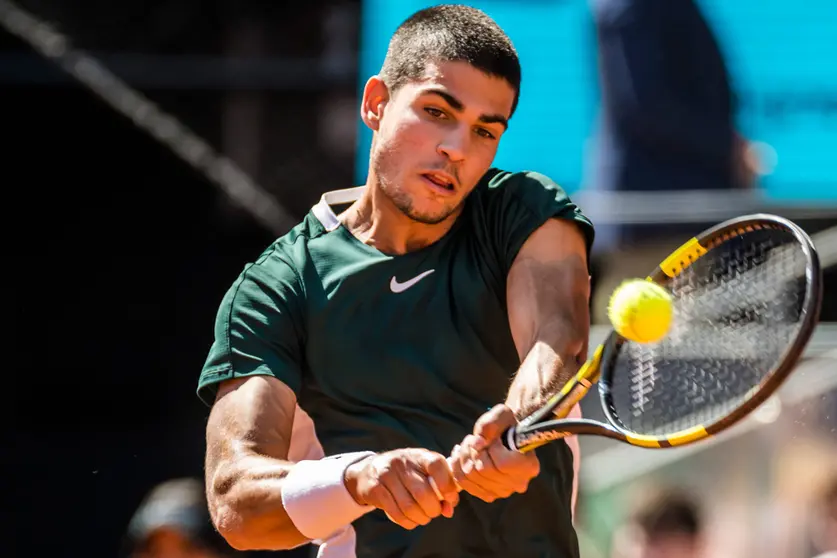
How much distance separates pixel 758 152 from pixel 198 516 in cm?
232

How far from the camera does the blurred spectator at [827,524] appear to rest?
436cm

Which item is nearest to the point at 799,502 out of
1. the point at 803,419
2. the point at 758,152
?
the point at 803,419

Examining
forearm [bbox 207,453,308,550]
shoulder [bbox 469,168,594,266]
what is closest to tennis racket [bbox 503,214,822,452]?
shoulder [bbox 469,168,594,266]

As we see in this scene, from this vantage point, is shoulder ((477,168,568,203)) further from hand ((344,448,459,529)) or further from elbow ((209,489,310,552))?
elbow ((209,489,310,552))

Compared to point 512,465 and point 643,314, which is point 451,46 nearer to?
point 643,314

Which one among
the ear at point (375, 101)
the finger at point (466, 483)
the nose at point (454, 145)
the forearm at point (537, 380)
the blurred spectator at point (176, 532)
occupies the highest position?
the ear at point (375, 101)

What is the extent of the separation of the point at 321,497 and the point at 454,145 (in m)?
0.74

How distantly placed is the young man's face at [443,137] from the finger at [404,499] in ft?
2.16

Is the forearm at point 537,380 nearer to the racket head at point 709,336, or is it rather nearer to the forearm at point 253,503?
the racket head at point 709,336

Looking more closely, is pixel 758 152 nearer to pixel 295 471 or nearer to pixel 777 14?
pixel 777 14

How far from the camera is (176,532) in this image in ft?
13.6

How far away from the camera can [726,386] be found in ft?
9.00

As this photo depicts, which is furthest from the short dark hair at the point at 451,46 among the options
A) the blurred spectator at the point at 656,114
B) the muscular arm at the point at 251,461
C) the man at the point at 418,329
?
the blurred spectator at the point at 656,114

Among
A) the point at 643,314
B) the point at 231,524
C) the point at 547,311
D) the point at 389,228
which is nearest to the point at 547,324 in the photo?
the point at 547,311
